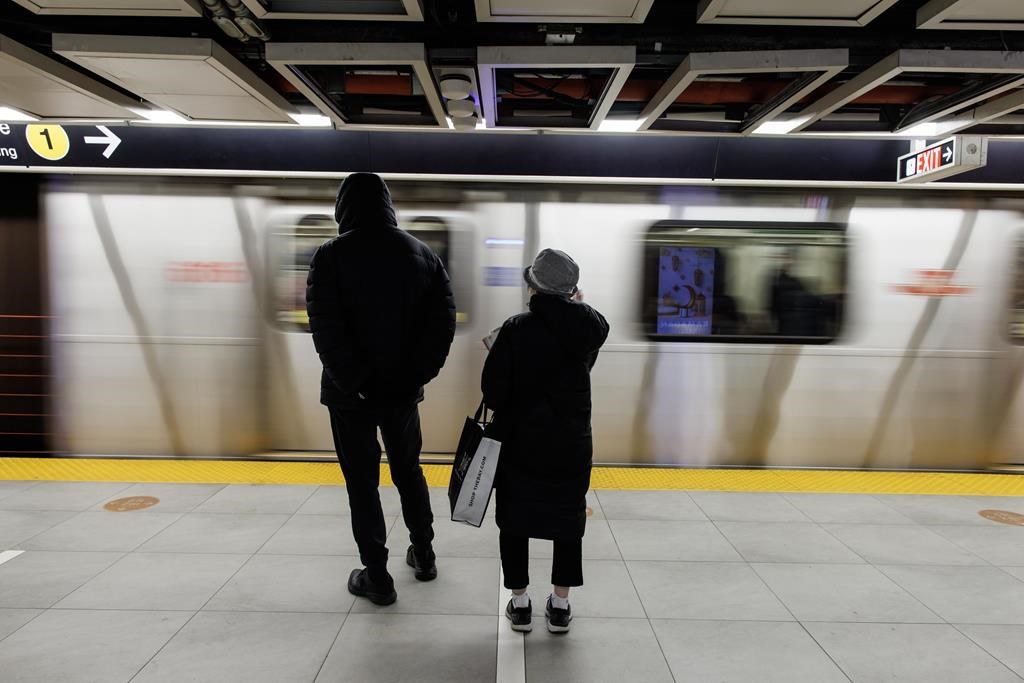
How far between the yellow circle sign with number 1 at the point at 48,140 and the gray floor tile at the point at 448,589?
3.56m

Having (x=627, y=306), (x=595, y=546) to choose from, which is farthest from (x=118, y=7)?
(x=627, y=306)

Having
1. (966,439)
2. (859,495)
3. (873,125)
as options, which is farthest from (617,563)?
(966,439)

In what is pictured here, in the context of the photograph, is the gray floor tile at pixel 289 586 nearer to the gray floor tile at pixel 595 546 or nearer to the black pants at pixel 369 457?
the black pants at pixel 369 457

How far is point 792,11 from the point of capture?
2.28 meters

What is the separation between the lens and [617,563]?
3.21 metres

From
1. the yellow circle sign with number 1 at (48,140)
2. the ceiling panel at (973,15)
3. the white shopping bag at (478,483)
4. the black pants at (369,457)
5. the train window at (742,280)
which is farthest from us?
the train window at (742,280)

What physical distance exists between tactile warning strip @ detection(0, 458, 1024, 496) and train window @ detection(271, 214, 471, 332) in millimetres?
1056

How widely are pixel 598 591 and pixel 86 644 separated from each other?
2.06m

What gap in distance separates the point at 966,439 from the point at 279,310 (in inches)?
200

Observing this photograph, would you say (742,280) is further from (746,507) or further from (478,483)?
(478,483)

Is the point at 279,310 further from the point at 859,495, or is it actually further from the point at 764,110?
the point at 859,495

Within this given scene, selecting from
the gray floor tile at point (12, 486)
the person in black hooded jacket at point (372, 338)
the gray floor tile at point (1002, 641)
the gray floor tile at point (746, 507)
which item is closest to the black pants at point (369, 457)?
the person in black hooded jacket at point (372, 338)

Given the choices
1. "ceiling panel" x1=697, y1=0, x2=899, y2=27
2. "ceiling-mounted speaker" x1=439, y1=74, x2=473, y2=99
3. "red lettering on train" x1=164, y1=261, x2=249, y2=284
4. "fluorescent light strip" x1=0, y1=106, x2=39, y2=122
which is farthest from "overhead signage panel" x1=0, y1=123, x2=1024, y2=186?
"ceiling panel" x1=697, y1=0, x2=899, y2=27

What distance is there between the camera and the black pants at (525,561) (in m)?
2.47
